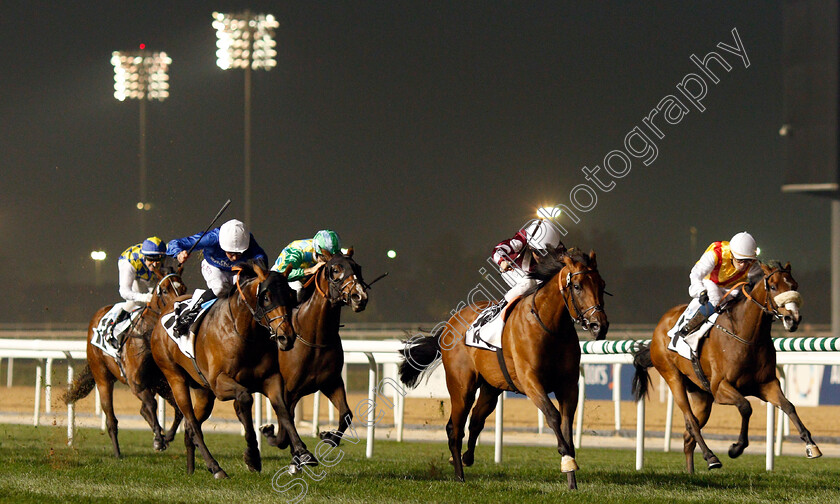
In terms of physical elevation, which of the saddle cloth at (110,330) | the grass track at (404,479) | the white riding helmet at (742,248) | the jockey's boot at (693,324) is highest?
Answer: the white riding helmet at (742,248)

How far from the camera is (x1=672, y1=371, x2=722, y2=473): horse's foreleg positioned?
701cm

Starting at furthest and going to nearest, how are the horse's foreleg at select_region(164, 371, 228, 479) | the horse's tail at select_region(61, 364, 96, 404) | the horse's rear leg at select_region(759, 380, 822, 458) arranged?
the horse's tail at select_region(61, 364, 96, 404), the horse's foreleg at select_region(164, 371, 228, 479), the horse's rear leg at select_region(759, 380, 822, 458)

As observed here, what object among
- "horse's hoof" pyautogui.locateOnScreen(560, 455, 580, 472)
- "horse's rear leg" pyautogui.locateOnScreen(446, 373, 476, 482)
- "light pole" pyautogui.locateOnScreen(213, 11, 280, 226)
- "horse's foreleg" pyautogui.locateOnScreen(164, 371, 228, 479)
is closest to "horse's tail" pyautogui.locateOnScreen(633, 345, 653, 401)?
"horse's rear leg" pyautogui.locateOnScreen(446, 373, 476, 482)

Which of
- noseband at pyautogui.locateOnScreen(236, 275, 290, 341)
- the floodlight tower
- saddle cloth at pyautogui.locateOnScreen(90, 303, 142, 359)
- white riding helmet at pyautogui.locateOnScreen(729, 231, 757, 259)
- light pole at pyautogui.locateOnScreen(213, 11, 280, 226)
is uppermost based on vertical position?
light pole at pyautogui.locateOnScreen(213, 11, 280, 226)

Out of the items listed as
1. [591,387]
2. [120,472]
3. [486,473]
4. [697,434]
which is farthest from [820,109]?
[120,472]

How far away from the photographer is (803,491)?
19.1 feet

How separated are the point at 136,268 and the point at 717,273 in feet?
15.3

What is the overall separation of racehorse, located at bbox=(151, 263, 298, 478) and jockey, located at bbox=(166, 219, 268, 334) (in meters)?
0.31

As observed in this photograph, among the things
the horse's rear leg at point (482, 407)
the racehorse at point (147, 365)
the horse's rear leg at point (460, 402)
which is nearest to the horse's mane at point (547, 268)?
the horse's rear leg at point (460, 402)

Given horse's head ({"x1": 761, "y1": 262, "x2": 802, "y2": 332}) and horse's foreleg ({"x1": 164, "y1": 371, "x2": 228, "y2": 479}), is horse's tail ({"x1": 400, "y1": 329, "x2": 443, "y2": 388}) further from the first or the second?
horse's head ({"x1": 761, "y1": 262, "x2": 802, "y2": 332})

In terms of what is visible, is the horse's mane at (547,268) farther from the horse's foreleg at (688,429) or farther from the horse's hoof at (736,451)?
the horse's hoof at (736,451)

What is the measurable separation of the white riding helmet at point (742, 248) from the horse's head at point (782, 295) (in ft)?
1.05

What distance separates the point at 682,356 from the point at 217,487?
3588 millimetres

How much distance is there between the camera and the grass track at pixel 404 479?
216 inches
